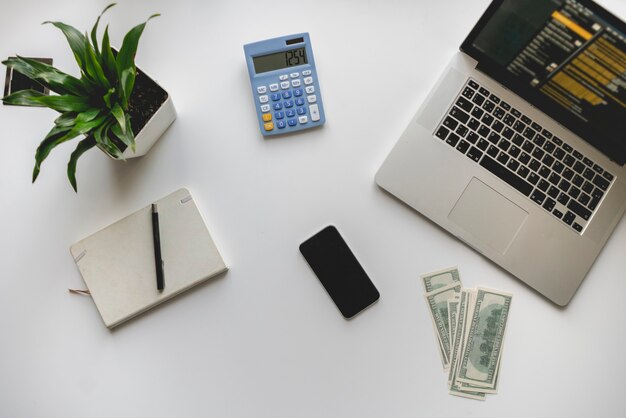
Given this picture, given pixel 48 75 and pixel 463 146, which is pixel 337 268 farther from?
pixel 48 75

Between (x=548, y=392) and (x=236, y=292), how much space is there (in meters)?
0.62

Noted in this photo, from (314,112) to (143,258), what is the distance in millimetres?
420

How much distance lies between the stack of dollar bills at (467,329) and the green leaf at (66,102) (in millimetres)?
648

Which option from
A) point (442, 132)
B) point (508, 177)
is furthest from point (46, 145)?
point (508, 177)

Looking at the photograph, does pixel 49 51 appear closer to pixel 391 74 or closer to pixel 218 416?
pixel 391 74

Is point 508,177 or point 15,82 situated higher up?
point 508,177

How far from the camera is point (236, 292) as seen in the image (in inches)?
35.4

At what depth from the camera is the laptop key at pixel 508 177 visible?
88 centimetres

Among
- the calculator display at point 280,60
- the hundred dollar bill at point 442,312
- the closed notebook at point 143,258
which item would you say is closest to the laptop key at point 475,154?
the hundred dollar bill at point 442,312

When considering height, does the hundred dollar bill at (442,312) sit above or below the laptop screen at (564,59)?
below

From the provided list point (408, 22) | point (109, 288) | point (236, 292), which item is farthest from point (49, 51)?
point (408, 22)

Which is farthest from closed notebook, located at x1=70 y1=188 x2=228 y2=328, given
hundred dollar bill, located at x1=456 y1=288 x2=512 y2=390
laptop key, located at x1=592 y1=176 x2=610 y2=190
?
laptop key, located at x1=592 y1=176 x2=610 y2=190

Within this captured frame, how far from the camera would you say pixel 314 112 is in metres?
0.89

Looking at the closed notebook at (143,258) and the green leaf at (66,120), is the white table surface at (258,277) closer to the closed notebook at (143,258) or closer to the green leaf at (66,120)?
the closed notebook at (143,258)
